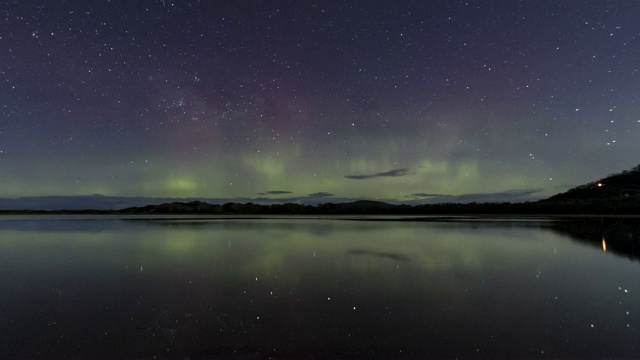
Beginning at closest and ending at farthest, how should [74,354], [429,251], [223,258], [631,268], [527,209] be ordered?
[74,354] < [631,268] < [223,258] < [429,251] < [527,209]

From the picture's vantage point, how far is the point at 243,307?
8.66 meters

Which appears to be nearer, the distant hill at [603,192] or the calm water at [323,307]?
the calm water at [323,307]

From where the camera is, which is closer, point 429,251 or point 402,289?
point 402,289

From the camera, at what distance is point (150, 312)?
8289 millimetres

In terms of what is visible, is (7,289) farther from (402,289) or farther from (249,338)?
(402,289)

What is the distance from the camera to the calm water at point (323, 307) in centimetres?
630

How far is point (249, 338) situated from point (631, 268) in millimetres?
14016

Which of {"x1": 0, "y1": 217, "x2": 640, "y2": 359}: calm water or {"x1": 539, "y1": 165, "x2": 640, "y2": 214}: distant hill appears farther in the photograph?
{"x1": 539, "y1": 165, "x2": 640, "y2": 214}: distant hill

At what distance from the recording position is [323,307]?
8609 millimetres

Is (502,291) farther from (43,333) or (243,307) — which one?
(43,333)

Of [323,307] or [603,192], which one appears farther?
[603,192]

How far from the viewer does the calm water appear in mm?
6297

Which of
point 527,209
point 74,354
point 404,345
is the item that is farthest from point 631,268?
point 527,209

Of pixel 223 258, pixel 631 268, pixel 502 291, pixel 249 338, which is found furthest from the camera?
pixel 223 258
